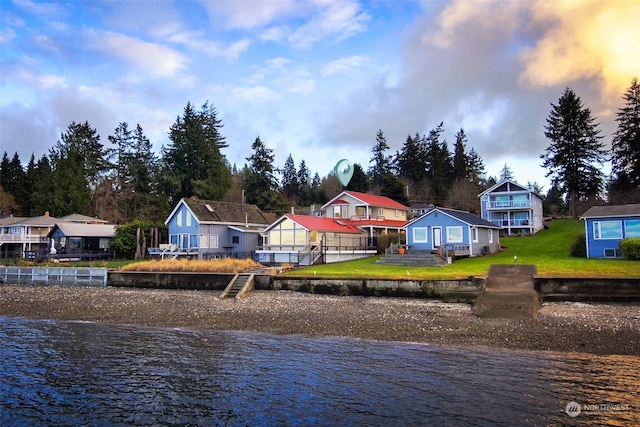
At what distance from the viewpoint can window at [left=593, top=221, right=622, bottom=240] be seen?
33963 mm

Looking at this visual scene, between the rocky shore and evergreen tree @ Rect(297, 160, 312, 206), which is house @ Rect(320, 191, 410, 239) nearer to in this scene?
the rocky shore

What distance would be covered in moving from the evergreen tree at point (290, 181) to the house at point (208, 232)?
166ft

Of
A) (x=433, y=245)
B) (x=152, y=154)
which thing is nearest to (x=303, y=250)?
(x=433, y=245)

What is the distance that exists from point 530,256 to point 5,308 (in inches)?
1462

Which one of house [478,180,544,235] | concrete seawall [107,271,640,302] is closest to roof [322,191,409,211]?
house [478,180,544,235]

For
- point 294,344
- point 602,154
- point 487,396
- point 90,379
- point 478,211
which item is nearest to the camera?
point 487,396

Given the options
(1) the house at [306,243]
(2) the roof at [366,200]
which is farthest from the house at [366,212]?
(1) the house at [306,243]

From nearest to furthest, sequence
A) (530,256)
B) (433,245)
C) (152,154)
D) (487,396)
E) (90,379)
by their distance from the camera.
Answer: (487,396) < (90,379) < (530,256) < (433,245) < (152,154)

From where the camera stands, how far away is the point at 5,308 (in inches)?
991

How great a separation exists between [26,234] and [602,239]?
218ft

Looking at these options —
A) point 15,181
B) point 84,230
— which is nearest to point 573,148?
point 84,230

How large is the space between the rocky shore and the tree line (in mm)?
39837

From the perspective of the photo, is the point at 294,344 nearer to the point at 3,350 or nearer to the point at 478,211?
the point at 3,350

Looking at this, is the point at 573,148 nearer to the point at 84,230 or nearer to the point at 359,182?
the point at 359,182
